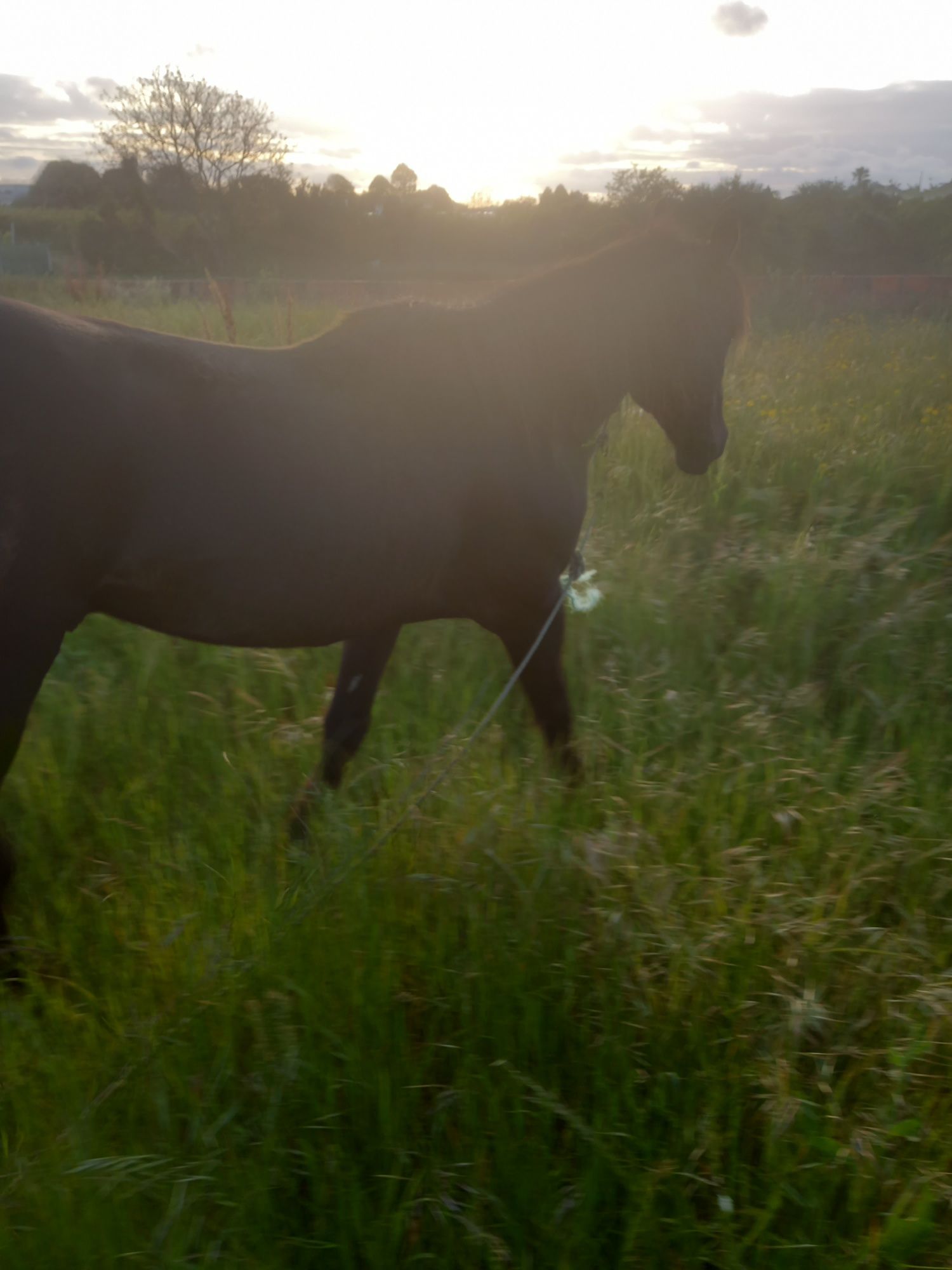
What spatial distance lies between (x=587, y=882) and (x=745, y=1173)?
26.8 inches

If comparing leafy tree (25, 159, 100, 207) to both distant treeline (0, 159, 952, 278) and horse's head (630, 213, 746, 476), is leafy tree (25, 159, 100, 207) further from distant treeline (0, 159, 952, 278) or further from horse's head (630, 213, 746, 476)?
horse's head (630, 213, 746, 476)

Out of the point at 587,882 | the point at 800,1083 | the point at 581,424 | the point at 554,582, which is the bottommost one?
the point at 800,1083

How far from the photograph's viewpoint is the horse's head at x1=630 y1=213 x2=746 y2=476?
3166 millimetres

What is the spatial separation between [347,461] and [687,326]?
4.67ft

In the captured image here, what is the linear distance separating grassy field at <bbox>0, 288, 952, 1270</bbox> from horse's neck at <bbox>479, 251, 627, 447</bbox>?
98 centimetres

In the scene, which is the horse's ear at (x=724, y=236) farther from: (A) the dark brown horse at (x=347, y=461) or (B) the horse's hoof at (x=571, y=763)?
(B) the horse's hoof at (x=571, y=763)

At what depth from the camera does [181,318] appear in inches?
420

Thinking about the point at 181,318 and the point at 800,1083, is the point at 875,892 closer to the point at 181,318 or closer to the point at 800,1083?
the point at 800,1083

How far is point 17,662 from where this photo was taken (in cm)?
211

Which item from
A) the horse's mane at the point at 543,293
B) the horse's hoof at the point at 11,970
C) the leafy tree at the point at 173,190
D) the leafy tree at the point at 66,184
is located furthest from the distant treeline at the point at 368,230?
the horse's hoof at the point at 11,970

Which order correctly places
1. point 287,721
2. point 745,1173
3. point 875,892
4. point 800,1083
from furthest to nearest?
point 287,721 → point 875,892 → point 800,1083 → point 745,1173

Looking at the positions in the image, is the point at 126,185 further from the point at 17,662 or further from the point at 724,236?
the point at 17,662

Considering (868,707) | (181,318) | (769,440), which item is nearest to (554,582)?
(868,707)

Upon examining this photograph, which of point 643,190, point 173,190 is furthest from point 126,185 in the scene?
point 643,190
